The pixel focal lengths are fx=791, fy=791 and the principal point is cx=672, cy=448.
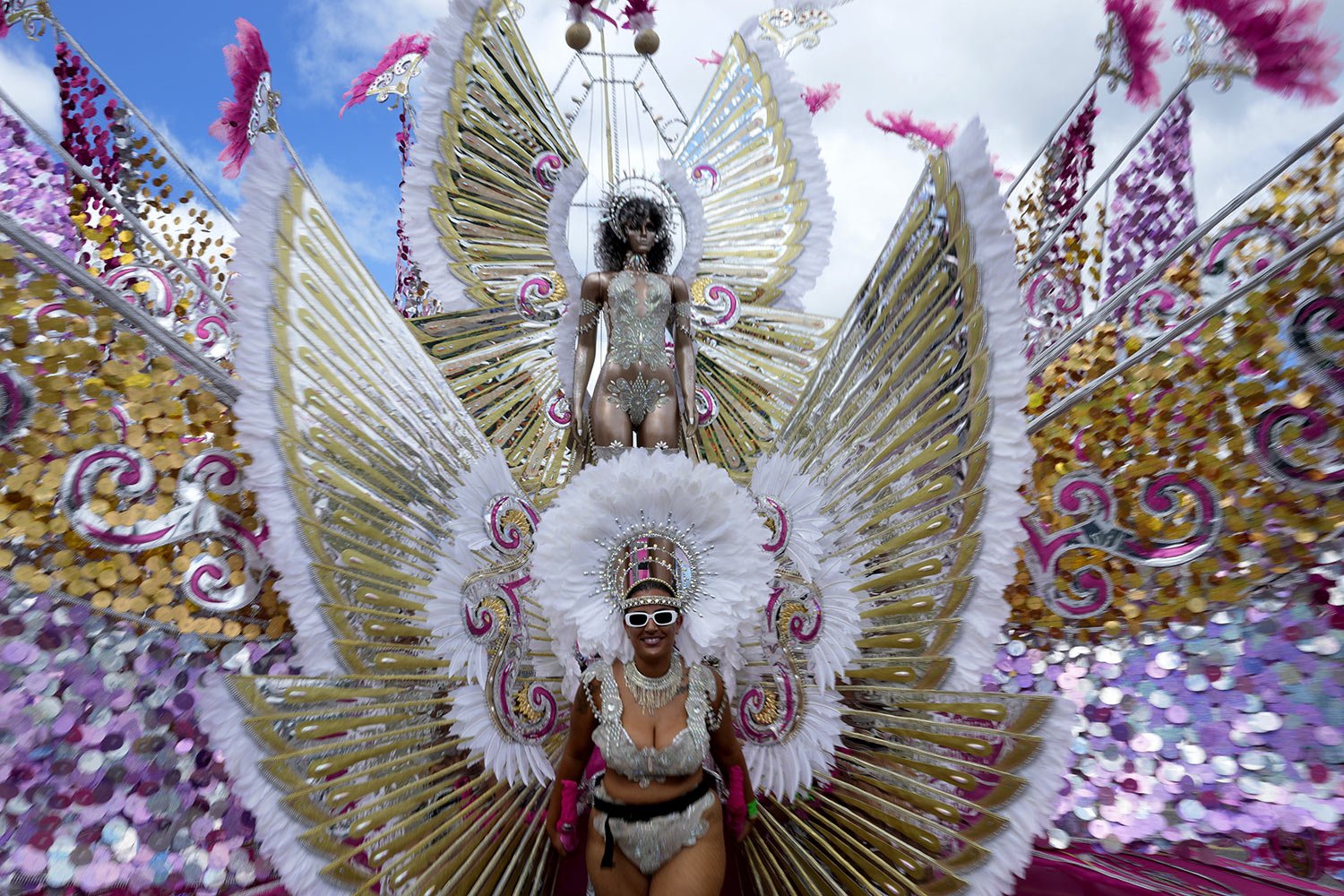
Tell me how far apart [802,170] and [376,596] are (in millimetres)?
3182

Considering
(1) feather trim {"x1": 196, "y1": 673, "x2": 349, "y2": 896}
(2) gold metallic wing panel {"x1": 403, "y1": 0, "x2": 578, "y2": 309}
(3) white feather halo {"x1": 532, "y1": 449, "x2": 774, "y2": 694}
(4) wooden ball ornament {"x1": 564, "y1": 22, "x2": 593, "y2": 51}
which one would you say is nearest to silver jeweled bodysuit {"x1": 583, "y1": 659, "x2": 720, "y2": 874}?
(3) white feather halo {"x1": 532, "y1": 449, "x2": 774, "y2": 694}

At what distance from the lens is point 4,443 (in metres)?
1.78

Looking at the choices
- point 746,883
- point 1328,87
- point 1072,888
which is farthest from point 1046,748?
point 1328,87

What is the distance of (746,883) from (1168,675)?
126 centimetres

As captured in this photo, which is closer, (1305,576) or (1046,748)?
(1046,748)

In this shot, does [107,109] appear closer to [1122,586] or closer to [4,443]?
[4,443]

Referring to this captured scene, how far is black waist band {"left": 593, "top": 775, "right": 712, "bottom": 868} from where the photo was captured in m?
1.76

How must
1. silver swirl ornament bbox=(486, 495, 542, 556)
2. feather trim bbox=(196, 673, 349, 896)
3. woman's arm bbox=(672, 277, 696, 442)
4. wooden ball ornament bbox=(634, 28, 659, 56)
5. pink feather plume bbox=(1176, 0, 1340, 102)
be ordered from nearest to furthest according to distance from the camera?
feather trim bbox=(196, 673, 349, 896)
silver swirl ornament bbox=(486, 495, 542, 556)
pink feather plume bbox=(1176, 0, 1340, 102)
woman's arm bbox=(672, 277, 696, 442)
wooden ball ornament bbox=(634, 28, 659, 56)

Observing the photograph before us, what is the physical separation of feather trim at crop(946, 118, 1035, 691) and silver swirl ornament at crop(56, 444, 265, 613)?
1822 millimetres

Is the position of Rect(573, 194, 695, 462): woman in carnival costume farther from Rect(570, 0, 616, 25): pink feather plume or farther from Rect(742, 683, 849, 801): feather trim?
Rect(742, 683, 849, 801): feather trim

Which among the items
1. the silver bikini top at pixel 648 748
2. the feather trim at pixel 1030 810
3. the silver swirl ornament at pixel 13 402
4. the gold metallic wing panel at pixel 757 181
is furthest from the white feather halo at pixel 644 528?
the gold metallic wing panel at pixel 757 181

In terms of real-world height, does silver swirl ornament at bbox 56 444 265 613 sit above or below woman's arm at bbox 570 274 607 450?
below

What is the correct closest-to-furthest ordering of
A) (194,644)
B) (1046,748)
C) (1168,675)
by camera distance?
(1046,748) < (194,644) < (1168,675)

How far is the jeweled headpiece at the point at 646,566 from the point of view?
5.80 feet
